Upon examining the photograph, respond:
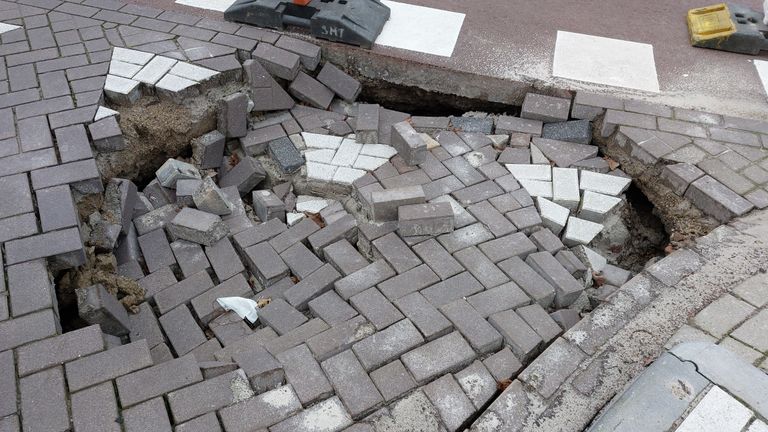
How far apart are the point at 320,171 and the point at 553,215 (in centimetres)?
188

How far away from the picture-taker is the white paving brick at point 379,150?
4680 mm

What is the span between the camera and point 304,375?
302cm

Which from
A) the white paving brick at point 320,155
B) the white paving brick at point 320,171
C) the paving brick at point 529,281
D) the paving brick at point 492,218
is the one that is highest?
the paving brick at point 492,218

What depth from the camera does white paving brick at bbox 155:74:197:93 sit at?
471 cm

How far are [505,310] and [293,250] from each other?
155 cm

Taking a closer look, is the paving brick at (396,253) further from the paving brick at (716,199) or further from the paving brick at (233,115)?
the paving brick at (716,199)

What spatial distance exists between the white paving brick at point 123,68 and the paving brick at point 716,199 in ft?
15.3

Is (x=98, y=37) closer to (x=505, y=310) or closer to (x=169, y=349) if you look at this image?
(x=169, y=349)

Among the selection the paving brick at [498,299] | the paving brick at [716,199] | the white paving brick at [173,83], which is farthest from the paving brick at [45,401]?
the paving brick at [716,199]

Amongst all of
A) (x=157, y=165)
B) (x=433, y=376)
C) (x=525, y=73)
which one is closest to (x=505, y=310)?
(x=433, y=376)

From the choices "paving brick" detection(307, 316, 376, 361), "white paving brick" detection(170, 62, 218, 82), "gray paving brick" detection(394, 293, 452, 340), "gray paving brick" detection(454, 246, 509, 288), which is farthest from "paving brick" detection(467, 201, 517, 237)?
"white paving brick" detection(170, 62, 218, 82)

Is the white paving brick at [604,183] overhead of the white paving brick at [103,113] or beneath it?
beneath

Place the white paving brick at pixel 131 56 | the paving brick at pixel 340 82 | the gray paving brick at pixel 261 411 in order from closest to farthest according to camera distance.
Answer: the gray paving brick at pixel 261 411 < the white paving brick at pixel 131 56 < the paving brick at pixel 340 82

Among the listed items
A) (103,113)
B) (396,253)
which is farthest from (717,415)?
(103,113)
